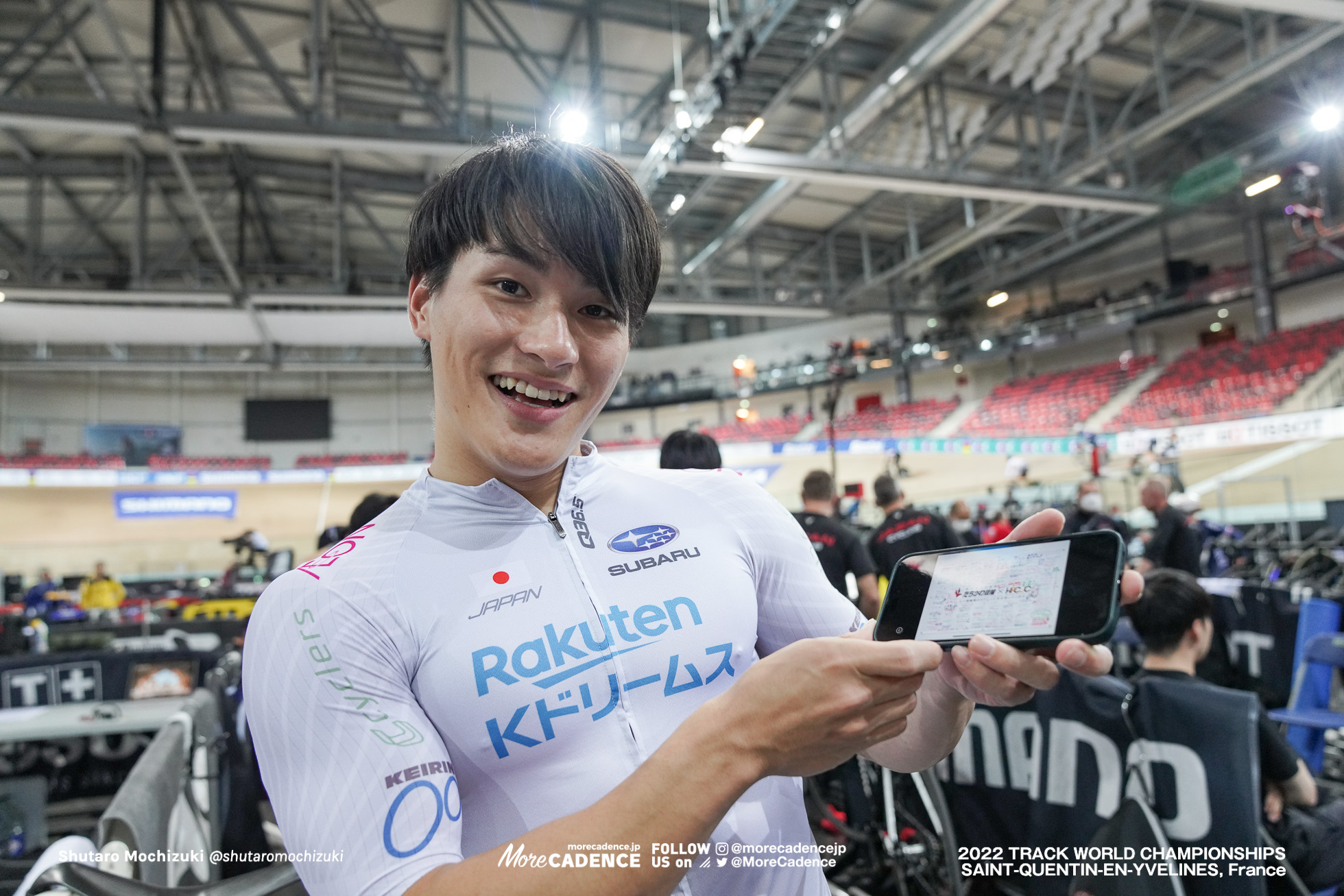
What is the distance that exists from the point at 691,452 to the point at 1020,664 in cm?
246

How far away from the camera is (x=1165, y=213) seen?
Result: 56.6 feet

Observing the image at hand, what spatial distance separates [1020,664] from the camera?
0.76 m

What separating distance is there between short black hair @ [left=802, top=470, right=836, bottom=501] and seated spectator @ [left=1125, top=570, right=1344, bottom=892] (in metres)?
2.31

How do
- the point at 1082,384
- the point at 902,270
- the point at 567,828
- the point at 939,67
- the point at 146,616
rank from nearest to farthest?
the point at 567,828 < the point at 146,616 < the point at 939,67 < the point at 902,270 < the point at 1082,384

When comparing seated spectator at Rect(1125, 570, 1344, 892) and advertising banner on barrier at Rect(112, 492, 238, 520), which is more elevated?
advertising banner on barrier at Rect(112, 492, 238, 520)

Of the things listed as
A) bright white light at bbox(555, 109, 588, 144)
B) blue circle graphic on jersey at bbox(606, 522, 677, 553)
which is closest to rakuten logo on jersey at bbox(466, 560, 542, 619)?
blue circle graphic on jersey at bbox(606, 522, 677, 553)

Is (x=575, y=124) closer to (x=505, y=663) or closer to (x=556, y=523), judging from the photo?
(x=556, y=523)

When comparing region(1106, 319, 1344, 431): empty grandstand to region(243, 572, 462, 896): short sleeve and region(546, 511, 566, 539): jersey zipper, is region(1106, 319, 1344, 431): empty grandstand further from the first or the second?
region(243, 572, 462, 896): short sleeve

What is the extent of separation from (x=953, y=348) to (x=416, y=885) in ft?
71.8

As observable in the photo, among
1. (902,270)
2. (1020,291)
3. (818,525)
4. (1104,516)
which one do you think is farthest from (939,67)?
(1020,291)

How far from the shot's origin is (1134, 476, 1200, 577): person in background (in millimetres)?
5039

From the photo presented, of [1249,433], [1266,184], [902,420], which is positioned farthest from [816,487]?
[902,420]

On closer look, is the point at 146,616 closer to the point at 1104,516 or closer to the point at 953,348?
the point at 1104,516

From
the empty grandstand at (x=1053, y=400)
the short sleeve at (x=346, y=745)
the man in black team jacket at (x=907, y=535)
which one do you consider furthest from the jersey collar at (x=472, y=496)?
the empty grandstand at (x=1053, y=400)
